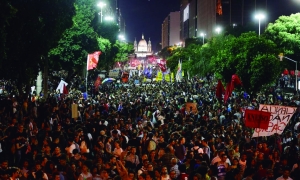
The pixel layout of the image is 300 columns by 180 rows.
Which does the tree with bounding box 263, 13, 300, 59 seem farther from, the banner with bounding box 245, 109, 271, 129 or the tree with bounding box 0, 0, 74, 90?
the banner with bounding box 245, 109, 271, 129

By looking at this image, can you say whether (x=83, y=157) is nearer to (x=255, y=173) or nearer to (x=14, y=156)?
(x=14, y=156)

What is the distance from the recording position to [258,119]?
13.3m

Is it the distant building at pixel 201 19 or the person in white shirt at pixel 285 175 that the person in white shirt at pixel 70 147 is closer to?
the person in white shirt at pixel 285 175

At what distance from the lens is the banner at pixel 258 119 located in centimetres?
1320

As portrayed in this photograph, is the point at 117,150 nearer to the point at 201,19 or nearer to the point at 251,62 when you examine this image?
the point at 251,62

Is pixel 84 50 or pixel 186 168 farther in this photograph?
pixel 84 50

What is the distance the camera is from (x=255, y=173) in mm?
10352

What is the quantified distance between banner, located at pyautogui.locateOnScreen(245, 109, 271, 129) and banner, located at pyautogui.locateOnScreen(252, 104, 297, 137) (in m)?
0.19

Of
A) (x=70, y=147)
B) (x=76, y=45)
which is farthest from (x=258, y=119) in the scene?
(x=76, y=45)

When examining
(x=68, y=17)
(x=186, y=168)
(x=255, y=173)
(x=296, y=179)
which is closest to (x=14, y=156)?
(x=186, y=168)

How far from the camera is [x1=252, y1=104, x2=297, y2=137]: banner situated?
1327 cm

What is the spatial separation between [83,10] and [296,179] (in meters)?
34.0

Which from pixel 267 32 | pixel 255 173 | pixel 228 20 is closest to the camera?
pixel 255 173

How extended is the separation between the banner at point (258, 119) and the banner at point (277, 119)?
7.4 inches
